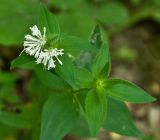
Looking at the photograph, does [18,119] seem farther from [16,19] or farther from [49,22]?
[16,19]

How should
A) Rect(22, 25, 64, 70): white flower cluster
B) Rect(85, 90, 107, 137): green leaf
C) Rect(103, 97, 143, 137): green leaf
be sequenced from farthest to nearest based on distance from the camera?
Rect(103, 97, 143, 137): green leaf → Rect(85, 90, 107, 137): green leaf → Rect(22, 25, 64, 70): white flower cluster

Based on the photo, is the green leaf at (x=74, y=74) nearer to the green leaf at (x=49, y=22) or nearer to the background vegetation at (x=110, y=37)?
the green leaf at (x=49, y=22)

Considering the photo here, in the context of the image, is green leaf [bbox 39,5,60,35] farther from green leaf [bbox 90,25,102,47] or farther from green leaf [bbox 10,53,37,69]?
green leaf [bbox 90,25,102,47]

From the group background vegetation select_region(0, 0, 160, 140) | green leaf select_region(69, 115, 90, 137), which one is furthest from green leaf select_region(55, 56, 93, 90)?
background vegetation select_region(0, 0, 160, 140)

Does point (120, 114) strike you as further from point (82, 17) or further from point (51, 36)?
point (82, 17)

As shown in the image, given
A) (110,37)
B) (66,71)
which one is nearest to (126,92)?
(66,71)
